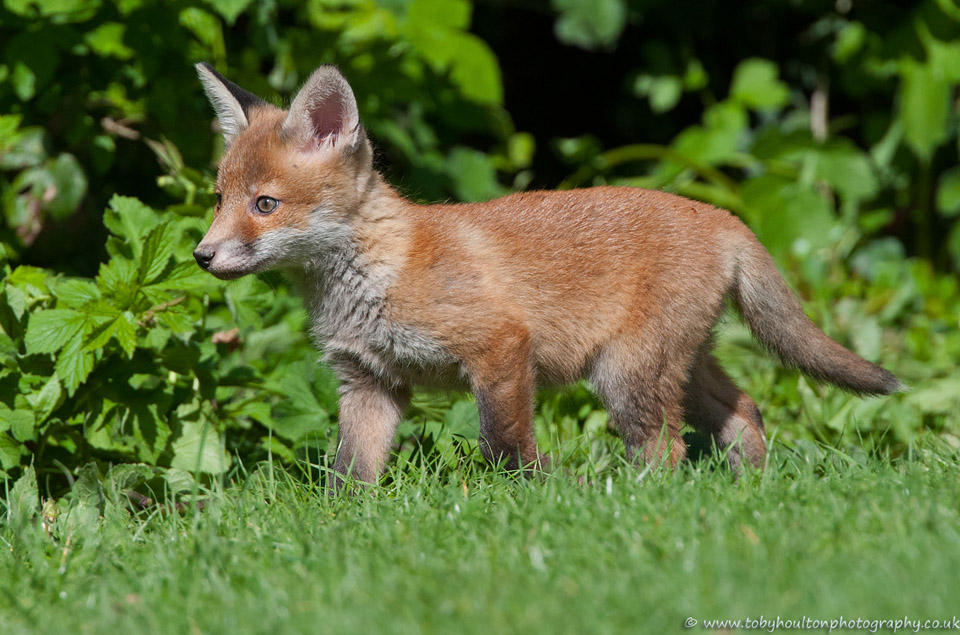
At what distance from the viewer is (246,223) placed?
382cm

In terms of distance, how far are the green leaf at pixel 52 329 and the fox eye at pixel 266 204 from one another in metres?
0.83

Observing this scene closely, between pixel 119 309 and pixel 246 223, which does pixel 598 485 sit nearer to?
pixel 246 223

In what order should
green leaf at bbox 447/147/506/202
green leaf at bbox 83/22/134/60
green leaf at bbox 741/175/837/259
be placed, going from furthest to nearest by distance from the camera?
green leaf at bbox 741/175/837/259 < green leaf at bbox 447/147/506/202 < green leaf at bbox 83/22/134/60

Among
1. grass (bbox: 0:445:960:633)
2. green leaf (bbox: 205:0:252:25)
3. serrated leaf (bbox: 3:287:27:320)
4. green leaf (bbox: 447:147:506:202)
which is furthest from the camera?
green leaf (bbox: 447:147:506:202)

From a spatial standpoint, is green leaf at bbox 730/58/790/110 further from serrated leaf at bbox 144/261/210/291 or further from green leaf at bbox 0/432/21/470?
green leaf at bbox 0/432/21/470

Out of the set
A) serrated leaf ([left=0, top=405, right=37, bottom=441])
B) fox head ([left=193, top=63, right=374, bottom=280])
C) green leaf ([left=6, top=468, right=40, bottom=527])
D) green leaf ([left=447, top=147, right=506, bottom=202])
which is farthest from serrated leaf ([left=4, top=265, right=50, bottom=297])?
green leaf ([left=447, top=147, right=506, bottom=202])

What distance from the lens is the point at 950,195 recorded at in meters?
7.07

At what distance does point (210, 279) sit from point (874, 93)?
590 cm

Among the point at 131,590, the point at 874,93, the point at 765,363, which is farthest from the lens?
the point at 874,93

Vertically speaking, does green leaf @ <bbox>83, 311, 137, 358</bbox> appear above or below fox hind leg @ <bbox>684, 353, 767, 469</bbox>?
above

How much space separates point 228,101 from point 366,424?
147 centimetres

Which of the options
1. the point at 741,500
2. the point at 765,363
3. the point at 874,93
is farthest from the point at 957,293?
the point at 741,500

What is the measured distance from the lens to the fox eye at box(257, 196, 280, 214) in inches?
153

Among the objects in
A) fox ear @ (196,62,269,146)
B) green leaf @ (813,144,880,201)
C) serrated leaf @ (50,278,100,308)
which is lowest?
green leaf @ (813,144,880,201)
